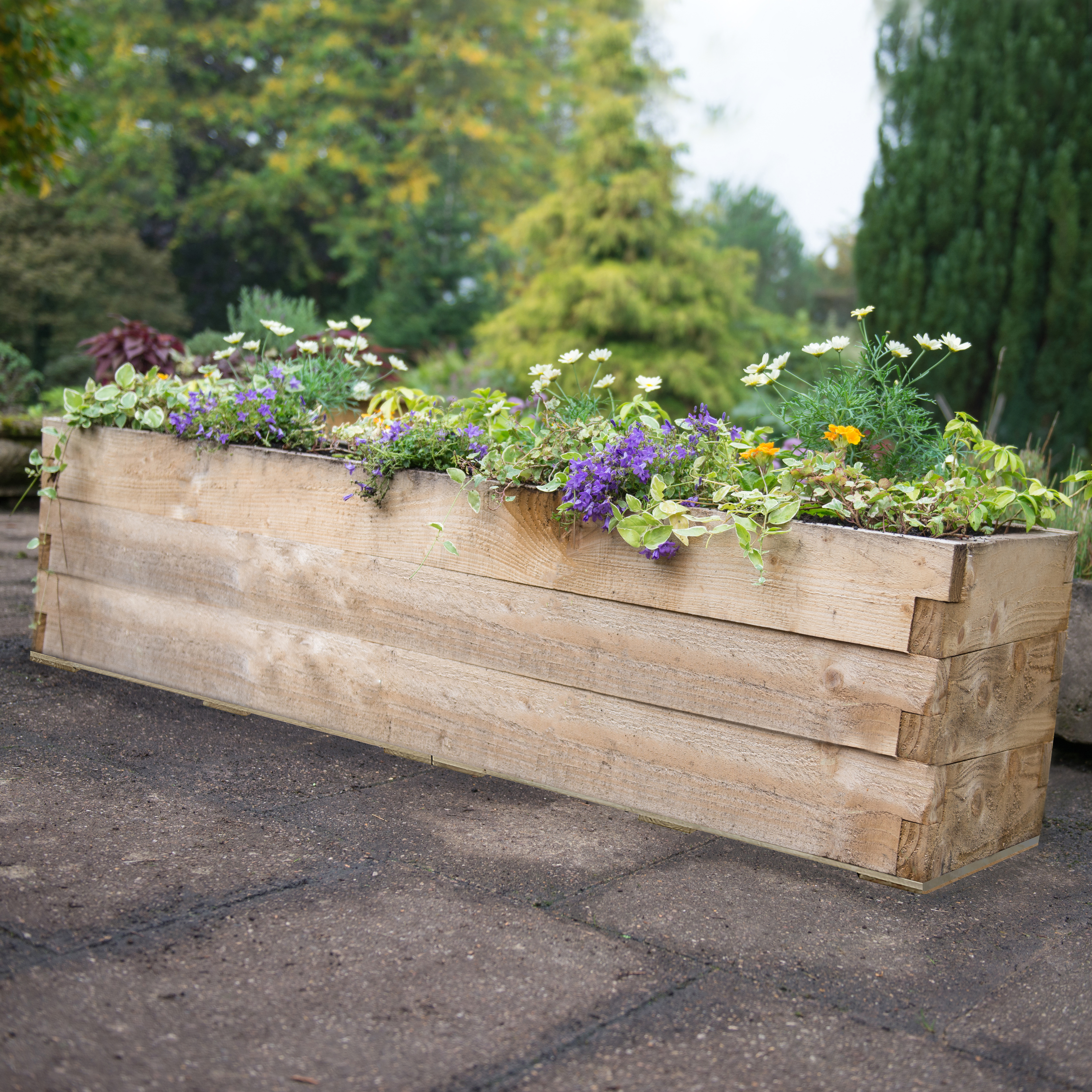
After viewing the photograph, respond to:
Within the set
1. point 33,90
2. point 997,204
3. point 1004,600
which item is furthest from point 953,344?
point 33,90

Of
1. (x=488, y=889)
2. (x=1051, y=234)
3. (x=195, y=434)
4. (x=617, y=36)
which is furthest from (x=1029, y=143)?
(x=488, y=889)

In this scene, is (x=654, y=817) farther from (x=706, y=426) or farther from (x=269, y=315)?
(x=269, y=315)

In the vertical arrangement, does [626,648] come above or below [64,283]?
below

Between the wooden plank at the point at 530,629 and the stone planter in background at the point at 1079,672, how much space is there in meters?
1.33

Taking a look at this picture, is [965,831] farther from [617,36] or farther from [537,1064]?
[617,36]

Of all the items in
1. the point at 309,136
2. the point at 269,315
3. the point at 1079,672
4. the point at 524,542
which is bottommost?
the point at 1079,672

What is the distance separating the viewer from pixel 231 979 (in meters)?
1.62

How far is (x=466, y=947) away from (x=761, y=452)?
122 centimetres

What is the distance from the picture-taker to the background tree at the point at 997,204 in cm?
828

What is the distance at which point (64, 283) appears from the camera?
38.5ft

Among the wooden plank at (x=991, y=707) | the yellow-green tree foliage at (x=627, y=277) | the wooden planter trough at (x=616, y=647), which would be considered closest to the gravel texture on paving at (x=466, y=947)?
the wooden planter trough at (x=616, y=647)

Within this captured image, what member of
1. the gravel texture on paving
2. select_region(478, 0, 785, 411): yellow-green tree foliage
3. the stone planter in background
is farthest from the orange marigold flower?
select_region(478, 0, 785, 411): yellow-green tree foliage

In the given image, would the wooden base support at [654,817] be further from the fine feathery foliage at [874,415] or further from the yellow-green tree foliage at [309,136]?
the yellow-green tree foliage at [309,136]

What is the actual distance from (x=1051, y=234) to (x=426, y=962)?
8.62 meters
